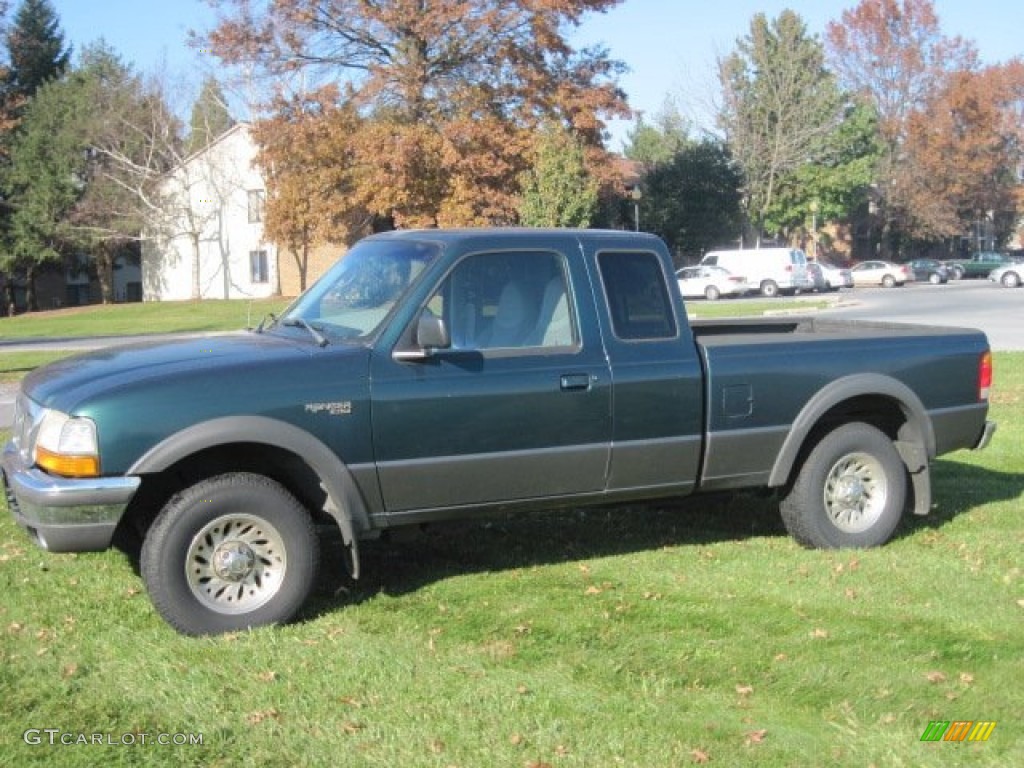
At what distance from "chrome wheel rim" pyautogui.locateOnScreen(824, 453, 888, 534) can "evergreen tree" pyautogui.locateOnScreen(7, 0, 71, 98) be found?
2437 inches

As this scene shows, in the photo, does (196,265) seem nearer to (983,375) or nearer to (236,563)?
(983,375)

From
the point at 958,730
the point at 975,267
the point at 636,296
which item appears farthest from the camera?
the point at 975,267

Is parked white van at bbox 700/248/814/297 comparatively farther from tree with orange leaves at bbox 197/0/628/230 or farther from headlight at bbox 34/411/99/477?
headlight at bbox 34/411/99/477

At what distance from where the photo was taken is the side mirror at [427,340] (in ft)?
18.3

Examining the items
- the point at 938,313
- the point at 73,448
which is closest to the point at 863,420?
the point at 73,448

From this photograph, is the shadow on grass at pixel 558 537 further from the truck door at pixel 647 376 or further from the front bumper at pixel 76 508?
the front bumper at pixel 76 508

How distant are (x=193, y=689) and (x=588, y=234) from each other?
3.17m

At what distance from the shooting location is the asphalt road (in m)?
24.1

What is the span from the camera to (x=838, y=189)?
201ft

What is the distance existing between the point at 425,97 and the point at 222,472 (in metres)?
36.2

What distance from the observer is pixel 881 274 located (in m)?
56.6

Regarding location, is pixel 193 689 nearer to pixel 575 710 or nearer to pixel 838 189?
pixel 575 710

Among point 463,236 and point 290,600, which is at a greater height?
point 463,236

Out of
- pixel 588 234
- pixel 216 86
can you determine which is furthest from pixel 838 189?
pixel 588 234
